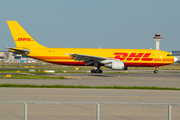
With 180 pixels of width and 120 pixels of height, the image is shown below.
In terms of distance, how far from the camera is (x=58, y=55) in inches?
1816

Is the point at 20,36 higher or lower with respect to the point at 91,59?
higher

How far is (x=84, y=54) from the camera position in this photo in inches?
1833

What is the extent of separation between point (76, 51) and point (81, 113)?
36.8 metres

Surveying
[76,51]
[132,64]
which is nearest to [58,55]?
[76,51]

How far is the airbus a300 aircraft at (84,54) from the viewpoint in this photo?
45.7 metres

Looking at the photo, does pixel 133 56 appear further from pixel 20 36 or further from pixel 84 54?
pixel 20 36

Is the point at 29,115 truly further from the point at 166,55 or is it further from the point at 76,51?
the point at 166,55

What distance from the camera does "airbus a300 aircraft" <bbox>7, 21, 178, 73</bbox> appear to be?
4569cm

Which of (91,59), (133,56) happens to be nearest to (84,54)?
(91,59)

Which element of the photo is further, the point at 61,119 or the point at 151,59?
the point at 151,59

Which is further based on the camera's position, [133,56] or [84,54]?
[84,54]

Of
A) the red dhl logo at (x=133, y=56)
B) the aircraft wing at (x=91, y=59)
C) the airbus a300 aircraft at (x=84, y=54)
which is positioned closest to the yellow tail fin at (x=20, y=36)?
the airbus a300 aircraft at (x=84, y=54)

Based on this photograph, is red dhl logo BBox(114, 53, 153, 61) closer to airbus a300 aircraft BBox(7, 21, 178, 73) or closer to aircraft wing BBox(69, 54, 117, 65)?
airbus a300 aircraft BBox(7, 21, 178, 73)

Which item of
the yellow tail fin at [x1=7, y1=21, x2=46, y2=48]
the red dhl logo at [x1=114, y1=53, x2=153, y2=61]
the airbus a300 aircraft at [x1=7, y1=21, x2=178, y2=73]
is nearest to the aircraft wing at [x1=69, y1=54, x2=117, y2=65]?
the airbus a300 aircraft at [x1=7, y1=21, x2=178, y2=73]
